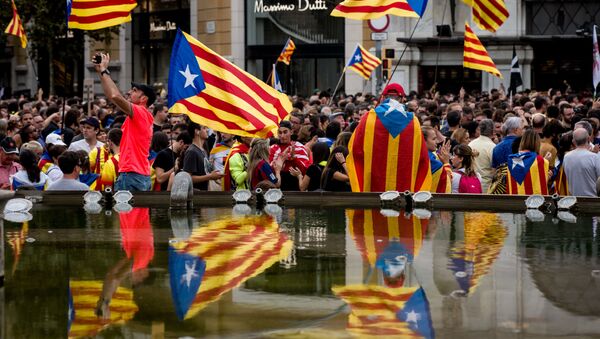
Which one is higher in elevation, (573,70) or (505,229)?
(573,70)

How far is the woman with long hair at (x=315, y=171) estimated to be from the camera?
1326 cm

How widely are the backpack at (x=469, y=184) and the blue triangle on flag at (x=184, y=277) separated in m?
Answer: 4.86

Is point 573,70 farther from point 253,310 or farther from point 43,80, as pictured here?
point 253,310

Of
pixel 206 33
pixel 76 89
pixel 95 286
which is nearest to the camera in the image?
pixel 95 286

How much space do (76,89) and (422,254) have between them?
44857mm

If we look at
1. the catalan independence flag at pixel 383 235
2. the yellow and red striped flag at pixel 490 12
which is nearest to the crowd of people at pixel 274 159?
the catalan independence flag at pixel 383 235

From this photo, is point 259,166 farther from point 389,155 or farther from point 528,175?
point 528,175

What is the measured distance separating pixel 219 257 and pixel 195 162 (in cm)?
484

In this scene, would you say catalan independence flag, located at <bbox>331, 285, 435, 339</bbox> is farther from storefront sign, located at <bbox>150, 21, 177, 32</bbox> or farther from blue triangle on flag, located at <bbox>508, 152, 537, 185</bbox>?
storefront sign, located at <bbox>150, 21, 177, 32</bbox>

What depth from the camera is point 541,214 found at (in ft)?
32.8

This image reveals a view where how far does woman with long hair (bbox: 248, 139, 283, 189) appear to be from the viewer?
12.6m

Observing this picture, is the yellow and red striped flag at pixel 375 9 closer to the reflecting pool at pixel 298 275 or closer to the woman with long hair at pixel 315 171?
the woman with long hair at pixel 315 171

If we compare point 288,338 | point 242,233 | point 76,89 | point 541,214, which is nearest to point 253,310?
point 288,338

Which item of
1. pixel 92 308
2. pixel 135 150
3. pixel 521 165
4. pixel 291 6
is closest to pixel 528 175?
pixel 521 165
